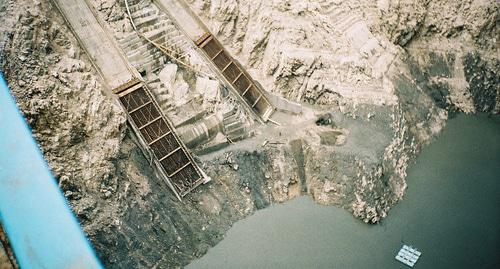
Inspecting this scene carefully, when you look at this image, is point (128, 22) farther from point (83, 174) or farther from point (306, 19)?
point (306, 19)

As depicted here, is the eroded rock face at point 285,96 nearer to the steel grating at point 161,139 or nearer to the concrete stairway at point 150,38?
the steel grating at point 161,139

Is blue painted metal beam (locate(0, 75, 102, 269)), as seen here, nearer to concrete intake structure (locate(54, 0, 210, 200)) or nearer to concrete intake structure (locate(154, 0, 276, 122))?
concrete intake structure (locate(54, 0, 210, 200))

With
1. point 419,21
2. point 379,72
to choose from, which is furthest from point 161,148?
point 419,21

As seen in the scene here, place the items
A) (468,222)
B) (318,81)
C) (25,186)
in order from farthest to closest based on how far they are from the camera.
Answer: (318,81), (468,222), (25,186)

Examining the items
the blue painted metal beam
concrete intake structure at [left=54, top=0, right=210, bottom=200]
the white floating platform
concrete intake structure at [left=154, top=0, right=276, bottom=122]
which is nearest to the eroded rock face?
concrete intake structure at [left=54, top=0, right=210, bottom=200]

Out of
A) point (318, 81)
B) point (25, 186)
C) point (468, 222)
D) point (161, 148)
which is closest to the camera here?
point (25, 186)

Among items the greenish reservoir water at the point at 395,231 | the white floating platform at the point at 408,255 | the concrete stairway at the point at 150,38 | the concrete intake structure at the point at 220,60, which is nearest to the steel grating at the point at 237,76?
the concrete intake structure at the point at 220,60

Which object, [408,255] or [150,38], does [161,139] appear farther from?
[408,255]
